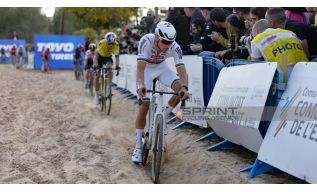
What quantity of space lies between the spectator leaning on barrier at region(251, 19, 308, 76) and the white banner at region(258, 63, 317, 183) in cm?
32

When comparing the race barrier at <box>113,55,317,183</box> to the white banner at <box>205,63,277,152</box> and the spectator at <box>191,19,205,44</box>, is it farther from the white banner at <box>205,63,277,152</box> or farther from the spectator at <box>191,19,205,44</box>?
the spectator at <box>191,19,205,44</box>

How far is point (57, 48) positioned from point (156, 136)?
111 feet

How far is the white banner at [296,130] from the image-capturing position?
4664mm

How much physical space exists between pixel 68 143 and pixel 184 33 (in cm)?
432

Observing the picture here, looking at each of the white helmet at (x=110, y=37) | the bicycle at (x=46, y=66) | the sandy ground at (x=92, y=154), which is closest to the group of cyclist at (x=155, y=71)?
the sandy ground at (x=92, y=154)

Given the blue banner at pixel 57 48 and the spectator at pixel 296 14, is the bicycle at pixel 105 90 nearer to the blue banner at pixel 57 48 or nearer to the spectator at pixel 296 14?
the spectator at pixel 296 14

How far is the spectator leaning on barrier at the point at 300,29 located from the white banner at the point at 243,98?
69 centimetres

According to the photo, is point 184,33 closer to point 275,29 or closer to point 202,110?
point 202,110

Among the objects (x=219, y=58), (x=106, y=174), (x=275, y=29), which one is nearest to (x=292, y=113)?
(x=275, y=29)

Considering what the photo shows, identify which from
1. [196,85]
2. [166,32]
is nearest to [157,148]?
[166,32]

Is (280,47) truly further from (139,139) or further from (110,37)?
(110,37)

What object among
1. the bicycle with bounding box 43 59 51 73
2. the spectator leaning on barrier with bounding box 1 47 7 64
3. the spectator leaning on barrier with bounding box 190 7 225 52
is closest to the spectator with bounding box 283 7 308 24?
the spectator leaning on barrier with bounding box 190 7 225 52

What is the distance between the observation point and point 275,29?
5.92 meters

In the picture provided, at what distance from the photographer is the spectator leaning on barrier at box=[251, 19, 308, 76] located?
5.71 metres
